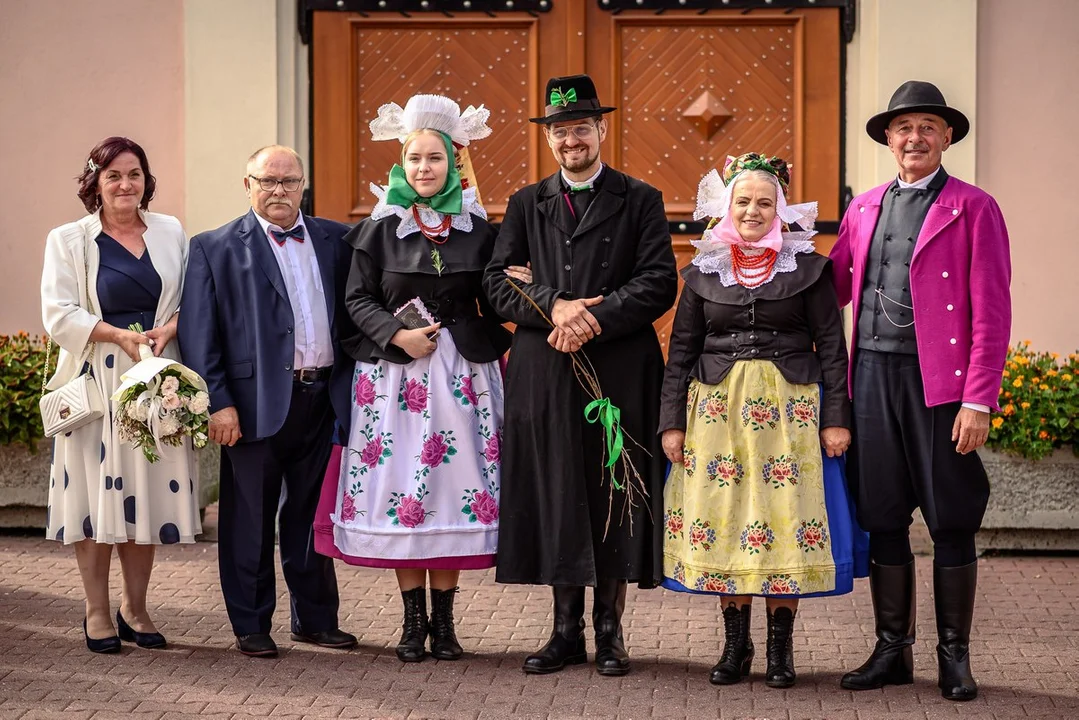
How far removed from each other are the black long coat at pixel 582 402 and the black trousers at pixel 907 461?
743 mm

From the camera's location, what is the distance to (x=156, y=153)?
827 centimetres

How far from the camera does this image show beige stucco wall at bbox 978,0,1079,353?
26.0ft

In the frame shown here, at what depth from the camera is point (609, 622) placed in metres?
5.25

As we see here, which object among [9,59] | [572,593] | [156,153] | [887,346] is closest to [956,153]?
[887,346]

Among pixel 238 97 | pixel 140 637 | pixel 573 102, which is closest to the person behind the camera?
pixel 573 102

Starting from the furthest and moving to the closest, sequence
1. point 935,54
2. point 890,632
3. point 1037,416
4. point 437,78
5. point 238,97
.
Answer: point 437,78 → point 238,97 → point 935,54 → point 1037,416 → point 890,632

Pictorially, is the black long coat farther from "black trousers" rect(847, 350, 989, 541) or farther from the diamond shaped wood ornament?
the diamond shaped wood ornament

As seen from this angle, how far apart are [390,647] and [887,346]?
Result: 225 centimetres

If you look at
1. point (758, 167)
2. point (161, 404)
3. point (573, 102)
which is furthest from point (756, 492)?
point (161, 404)

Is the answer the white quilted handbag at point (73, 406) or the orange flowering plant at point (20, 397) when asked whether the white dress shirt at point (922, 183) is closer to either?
the white quilted handbag at point (73, 406)

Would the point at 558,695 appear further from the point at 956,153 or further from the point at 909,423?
the point at 956,153

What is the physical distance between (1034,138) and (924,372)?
3.69 meters

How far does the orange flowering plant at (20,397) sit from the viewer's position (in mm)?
7535

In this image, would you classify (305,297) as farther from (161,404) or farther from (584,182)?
(584,182)
